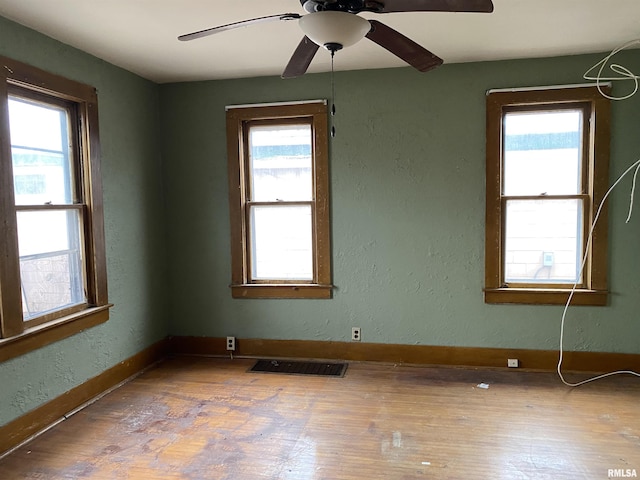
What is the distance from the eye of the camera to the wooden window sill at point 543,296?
3453 millimetres

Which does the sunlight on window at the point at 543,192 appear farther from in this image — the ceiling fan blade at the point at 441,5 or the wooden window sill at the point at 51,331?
the wooden window sill at the point at 51,331

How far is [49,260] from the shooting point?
A: 2.92m

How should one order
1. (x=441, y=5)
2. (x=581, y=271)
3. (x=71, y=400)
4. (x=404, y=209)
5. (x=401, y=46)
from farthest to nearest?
(x=404, y=209) < (x=581, y=271) < (x=71, y=400) < (x=401, y=46) < (x=441, y=5)

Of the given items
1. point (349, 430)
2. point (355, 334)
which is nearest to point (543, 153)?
point (355, 334)

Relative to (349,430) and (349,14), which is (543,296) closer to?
(349,430)

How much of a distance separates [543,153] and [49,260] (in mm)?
3653

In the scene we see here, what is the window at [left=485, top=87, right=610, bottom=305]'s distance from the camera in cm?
341

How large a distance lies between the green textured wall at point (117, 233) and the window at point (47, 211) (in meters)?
0.11

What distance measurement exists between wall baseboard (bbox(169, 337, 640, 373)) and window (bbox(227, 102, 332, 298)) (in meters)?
0.46

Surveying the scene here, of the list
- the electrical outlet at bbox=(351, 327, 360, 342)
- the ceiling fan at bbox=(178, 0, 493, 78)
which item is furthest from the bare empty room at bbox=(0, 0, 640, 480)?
the ceiling fan at bbox=(178, 0, 493, 78)

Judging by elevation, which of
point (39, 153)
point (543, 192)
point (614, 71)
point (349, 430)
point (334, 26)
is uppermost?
point (614, 71)

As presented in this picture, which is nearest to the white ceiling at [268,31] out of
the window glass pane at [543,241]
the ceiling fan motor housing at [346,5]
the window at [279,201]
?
the window at [279,201]

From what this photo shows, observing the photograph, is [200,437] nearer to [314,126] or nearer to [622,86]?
[314,126]

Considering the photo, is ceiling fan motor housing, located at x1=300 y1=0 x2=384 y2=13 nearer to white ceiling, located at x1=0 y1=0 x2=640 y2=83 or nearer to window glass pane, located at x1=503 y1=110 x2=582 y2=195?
white ceiling, located at x1=0 y1=0 x2=640 y2=83
